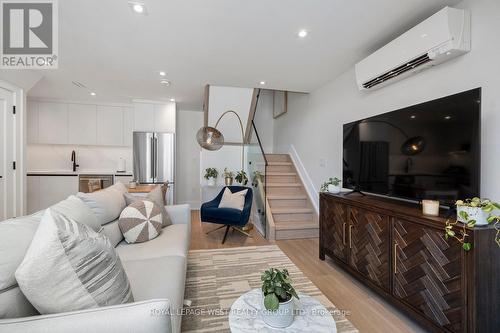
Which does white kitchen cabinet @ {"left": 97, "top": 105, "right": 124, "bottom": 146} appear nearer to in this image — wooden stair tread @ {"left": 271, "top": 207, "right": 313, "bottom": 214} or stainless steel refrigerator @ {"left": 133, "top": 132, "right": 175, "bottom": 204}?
stainless steel refrigerator @ {"left": 133, "top": 132, "right": 175, "bottom": 204}

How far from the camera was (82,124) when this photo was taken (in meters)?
5.13

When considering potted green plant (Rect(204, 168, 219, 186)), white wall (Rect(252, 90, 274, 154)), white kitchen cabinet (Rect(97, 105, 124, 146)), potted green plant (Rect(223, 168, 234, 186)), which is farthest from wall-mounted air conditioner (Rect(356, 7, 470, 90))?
white kitchen cabinet (Rect(97, 105, 124, 146))

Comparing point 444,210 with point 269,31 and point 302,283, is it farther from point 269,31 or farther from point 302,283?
point 269,31

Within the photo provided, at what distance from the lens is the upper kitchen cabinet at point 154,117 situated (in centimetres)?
495

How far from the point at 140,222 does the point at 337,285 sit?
201 centimetres

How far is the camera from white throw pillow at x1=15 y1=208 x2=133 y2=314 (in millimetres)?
854

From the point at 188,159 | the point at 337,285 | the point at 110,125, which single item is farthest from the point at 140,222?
the point at 110,125

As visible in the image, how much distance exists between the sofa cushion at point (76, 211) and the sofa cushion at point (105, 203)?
0.21 meters

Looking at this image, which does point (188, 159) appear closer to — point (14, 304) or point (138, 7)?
point (138, 7)

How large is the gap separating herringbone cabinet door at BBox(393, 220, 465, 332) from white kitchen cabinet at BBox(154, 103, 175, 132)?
4.62m

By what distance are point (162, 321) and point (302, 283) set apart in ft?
5.69

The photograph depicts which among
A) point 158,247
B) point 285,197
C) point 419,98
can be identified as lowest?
point 158,247

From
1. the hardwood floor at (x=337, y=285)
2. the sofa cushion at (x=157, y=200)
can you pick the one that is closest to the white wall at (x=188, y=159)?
the hardwood floor at (x=337, y=285)

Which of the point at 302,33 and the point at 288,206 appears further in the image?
the point at 288,206
